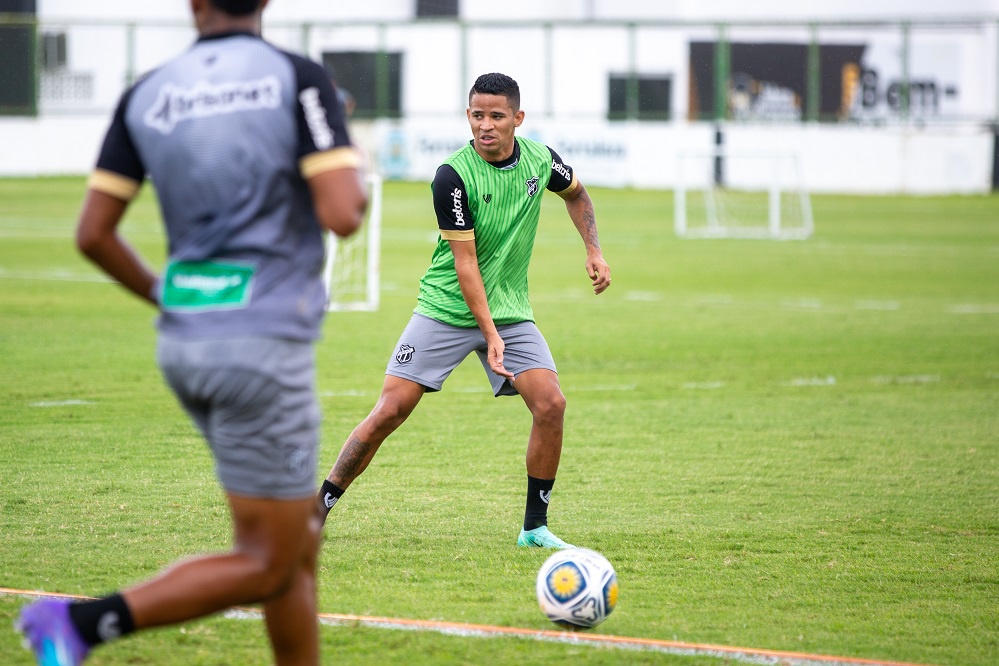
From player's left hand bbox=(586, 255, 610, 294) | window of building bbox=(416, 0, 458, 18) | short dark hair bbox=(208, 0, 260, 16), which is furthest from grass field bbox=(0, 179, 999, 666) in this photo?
window of building bbox=(416, 0, 458, 18)

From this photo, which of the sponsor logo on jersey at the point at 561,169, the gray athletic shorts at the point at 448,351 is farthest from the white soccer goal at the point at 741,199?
the gray athletic shorts at the point at 448,351

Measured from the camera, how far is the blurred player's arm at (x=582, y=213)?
641 cm

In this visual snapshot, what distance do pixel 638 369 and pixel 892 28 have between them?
30886mm

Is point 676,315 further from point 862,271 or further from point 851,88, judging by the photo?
point 851,88

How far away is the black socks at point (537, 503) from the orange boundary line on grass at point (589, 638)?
4.09 ft

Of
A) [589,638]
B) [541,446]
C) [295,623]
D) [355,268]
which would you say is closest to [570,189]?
[541,446]

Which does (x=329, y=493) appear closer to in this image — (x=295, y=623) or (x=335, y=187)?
(x=295, y=623)

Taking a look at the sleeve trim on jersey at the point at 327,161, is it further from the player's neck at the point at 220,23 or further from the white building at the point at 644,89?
the white building at the point at 644,89

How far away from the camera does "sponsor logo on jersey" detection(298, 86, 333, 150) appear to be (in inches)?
132

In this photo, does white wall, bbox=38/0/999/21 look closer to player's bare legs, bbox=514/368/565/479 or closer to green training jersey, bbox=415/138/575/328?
green training jersey, bbox=415/138/575/328

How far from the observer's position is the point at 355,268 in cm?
1766

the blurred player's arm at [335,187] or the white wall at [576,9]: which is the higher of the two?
the white wall at [576,9]

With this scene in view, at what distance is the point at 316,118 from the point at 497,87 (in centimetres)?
276

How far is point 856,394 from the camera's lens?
1059 cm
